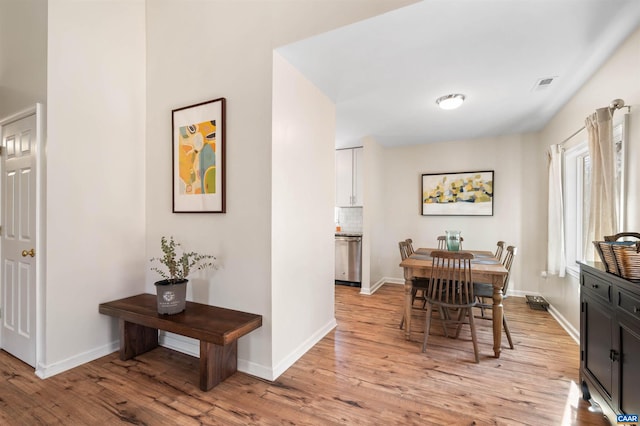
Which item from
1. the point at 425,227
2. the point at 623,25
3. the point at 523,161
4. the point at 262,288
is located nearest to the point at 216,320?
the point at 262,288

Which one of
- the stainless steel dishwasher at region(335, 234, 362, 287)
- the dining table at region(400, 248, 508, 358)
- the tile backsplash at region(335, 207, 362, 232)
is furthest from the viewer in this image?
the tile backsplash at region(335, 207, 362, 232)

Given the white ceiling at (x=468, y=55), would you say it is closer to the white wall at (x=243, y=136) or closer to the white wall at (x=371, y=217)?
the white wall at (x=243, y=136)

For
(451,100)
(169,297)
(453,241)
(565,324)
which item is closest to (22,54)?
(169,297)

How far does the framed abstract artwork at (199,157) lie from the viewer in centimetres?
237

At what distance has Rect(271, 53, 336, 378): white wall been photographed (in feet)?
7.32

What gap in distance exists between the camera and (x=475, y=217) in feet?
15.1

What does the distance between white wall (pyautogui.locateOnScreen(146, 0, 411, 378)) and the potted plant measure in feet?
0.32

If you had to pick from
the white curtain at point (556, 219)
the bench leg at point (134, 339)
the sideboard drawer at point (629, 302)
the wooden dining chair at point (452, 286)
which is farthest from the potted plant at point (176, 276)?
the white curtain at point (556, 219)

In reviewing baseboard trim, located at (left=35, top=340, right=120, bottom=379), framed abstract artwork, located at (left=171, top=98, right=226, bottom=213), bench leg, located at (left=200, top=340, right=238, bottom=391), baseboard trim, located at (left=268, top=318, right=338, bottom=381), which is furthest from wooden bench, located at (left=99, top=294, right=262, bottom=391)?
framed abstract artwork, located at (left=171, top=98, right=226, bottom=213)

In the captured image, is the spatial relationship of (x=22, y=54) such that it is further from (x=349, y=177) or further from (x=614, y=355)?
(x=614, y=355)

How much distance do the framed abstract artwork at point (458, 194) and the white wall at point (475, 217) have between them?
9 cm

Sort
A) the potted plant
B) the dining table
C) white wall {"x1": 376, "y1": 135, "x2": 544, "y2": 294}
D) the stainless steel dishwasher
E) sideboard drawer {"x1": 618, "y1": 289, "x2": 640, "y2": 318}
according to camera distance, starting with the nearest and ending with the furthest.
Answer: sideboard drawer {"x1": 618, "y1": 289, "x2": 640, "y2": 318} < the potted plant < the dining table < white wall {"x1": 376, "y1": 135, "x2": 544, "y2": 294} < the stainless steel dishwasher

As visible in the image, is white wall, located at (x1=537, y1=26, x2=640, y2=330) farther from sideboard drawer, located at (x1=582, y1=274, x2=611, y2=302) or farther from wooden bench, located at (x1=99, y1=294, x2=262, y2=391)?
wooden bench, located at (x1=99, y1=294, x2=262, y2=391)

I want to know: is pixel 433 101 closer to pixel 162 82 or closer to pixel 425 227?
pixel 425 227
